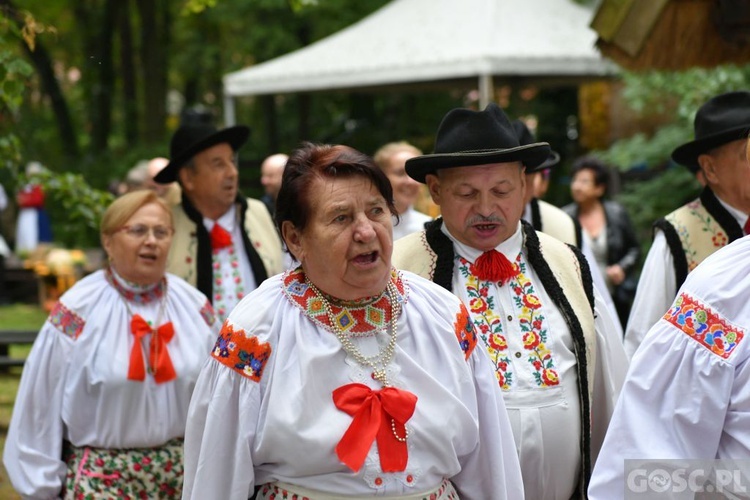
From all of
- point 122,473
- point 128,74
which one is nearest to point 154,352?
point 122,473

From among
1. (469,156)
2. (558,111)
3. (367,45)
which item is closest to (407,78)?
(367,45)

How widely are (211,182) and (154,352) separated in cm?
136

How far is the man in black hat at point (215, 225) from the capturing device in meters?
6.08

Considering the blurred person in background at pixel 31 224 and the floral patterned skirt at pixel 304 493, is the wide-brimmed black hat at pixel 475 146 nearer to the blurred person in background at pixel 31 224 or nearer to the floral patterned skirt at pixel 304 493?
the floral patterned skirt at pixel 304 493

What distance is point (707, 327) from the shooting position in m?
3.19

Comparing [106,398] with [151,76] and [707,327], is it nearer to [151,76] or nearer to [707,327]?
[707,327]

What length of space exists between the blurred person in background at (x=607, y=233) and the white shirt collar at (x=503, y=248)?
173 inches

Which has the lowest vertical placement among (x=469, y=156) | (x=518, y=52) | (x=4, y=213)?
(x=4, y=213)

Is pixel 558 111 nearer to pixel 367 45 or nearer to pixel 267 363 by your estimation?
pixel 367 45

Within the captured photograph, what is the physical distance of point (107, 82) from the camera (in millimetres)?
24062

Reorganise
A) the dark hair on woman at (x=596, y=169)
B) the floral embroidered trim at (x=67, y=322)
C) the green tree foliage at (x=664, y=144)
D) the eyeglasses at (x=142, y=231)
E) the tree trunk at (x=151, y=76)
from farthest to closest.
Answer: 1. the tree trunk at (x=151, y=76)
2. the green tree foliage at (x=664, y=144)
3. the dark hair on woman at (x=596, y=169)
4. the eyeglasses at (x=142, y=231)
5. the floral embroidered trim at (x=67, y=322)

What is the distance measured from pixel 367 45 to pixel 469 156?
11091 mm

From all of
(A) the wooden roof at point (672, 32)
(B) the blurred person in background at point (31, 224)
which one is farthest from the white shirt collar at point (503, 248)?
(B) the blurred person in background at point (31, 224)

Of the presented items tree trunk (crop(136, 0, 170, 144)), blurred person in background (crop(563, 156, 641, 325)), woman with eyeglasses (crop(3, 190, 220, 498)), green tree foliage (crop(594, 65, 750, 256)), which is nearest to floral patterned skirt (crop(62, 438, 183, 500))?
woman with eyeglasses (crop(3, 190, 220, 498))
